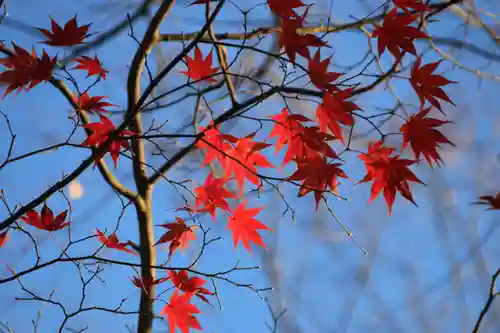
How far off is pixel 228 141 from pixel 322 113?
0.27 meters

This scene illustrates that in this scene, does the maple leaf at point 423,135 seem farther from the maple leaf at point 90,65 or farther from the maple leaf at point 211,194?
the maple leaf at point 90,65

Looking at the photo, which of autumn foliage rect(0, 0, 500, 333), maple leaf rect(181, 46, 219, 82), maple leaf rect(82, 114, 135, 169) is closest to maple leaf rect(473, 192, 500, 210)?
autumn foliage rect(0, 0, 500, 333)

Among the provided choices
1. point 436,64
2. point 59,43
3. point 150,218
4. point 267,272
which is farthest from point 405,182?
point 267,272

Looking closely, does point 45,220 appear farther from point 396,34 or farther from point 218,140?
point 396,34

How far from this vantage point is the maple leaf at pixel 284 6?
4.46 feet

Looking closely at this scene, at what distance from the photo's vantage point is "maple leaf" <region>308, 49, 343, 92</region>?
4.22 ft

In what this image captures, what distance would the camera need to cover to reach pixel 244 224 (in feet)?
5.09

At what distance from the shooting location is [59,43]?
4.66 ft

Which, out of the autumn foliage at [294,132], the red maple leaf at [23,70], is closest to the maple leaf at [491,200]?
the autumn foliage at [294,132]

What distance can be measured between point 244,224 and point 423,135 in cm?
51

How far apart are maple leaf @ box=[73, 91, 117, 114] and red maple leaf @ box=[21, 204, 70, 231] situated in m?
0.28

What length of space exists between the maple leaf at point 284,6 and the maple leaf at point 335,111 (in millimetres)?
210

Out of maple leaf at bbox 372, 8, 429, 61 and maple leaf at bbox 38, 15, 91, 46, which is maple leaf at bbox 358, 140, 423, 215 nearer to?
maple leaf at bbox 372, 8, 429, 61

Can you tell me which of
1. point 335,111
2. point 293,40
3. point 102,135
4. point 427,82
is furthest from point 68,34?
point 427,82
